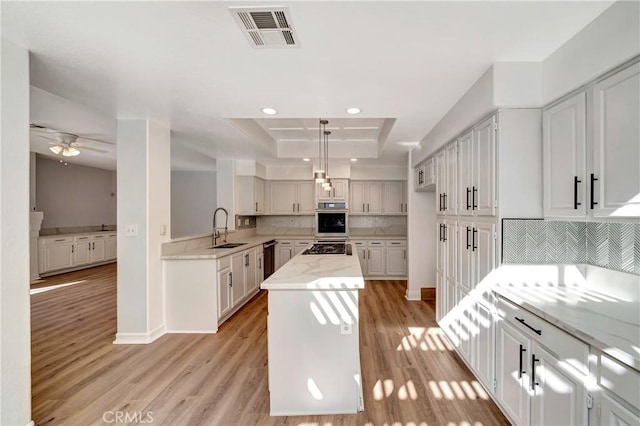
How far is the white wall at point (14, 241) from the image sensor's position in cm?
179

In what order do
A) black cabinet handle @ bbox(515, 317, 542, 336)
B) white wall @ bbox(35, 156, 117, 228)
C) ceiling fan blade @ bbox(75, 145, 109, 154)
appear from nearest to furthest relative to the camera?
1. black cabinet handle @ bbox(515, 317, 542, 336)
2. ceiling fan blade @ bbox(75, 145, 109, 154)
3. white wall @ bbox(35, 156, 117, 228)

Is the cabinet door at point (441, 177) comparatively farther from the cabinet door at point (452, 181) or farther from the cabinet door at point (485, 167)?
→ the cabinet door at point (485, 167)

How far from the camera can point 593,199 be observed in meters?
1.72

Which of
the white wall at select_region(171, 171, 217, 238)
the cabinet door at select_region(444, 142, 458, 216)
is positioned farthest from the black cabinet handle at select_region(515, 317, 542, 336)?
the white wall at select_region(171, 171, 217, 238)

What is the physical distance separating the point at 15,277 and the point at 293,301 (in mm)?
1723

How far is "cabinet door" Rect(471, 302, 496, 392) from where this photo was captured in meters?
2.25

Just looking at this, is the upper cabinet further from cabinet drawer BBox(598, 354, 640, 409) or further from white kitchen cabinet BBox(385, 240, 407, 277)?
white kitchen cabinet BBox(385, 240, 407, 277)

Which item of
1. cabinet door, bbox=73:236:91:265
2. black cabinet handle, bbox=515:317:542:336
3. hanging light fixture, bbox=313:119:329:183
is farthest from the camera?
cabinet door, bbox=73:236:91:265

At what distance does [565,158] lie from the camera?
1930 mm

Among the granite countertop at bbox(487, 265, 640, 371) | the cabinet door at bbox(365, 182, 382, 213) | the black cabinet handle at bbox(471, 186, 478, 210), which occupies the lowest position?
the granite countertop at bbox(487, 265, 640, 371)

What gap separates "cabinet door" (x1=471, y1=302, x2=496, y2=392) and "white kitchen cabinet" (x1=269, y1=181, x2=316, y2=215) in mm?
4818

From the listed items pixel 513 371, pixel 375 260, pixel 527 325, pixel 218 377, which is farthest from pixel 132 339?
pixel 375 260

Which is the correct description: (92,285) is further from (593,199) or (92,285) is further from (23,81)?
(593,199)

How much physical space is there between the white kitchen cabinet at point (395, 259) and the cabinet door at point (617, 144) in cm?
470
